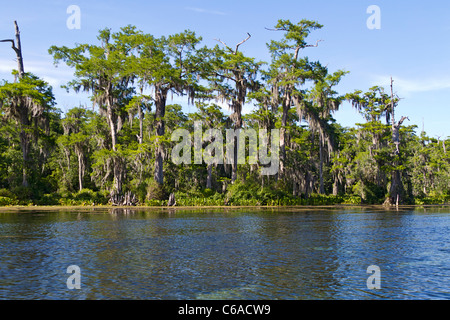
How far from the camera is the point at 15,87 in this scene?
4191cm

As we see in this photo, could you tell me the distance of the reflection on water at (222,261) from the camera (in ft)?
34.3

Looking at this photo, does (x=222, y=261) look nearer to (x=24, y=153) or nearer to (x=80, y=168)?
(x=80, y=168)

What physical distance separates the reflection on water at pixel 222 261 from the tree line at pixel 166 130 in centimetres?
2114

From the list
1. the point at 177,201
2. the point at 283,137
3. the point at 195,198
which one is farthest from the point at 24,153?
the point at 283,137

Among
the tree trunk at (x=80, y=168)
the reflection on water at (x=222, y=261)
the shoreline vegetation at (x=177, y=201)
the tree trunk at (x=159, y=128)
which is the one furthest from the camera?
the tree trunk at (x=80, y=168)

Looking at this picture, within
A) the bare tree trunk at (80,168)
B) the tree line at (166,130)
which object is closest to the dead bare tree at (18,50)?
the tree line at (166,130)

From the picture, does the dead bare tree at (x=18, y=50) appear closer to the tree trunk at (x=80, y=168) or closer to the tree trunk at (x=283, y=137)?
the tree trunk at (x=80, y=168)

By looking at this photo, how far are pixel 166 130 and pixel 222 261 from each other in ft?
133

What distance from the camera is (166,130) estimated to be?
174 ft

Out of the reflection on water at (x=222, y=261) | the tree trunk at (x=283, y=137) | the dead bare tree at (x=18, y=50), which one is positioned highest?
the dead bare tree at (x=18, y=50)

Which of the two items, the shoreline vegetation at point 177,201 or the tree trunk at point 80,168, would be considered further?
the tree trunk at point 80,168

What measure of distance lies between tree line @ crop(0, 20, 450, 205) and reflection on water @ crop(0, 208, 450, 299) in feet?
69.4

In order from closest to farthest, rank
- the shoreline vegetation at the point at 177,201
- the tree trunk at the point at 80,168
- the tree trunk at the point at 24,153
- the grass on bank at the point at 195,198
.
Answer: the shoreline vegetation at the point at 177,201 < the tree trunk at the point at 24,153 < the grass on bank at the point at 195,198 < the tree trunk at the point at 80,168
